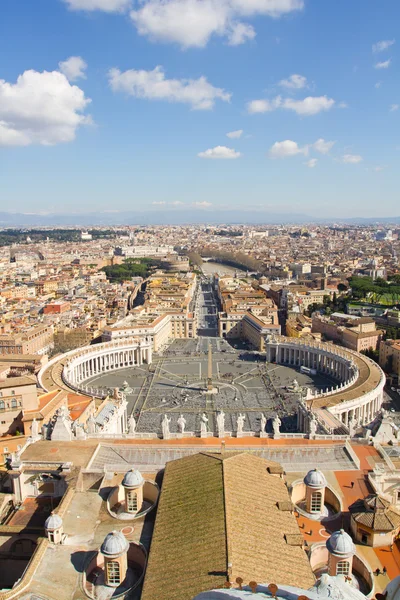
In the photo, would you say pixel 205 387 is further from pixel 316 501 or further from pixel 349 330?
pixel 316 501

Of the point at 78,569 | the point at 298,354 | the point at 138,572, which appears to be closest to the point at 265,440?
the point at 138,572

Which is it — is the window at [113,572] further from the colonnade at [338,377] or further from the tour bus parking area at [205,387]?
the tour bus parking area at [205,387]

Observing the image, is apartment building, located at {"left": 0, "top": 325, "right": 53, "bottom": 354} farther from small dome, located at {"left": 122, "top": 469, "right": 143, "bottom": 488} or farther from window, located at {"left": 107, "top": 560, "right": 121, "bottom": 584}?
window, located at {"left": 107, "top": 560, "right": 121, "bottom": 584}

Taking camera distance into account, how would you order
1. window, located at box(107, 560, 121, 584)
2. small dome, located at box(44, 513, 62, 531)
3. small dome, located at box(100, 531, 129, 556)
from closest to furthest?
small dome, located at box(100, 531, 129, 556) < window, located at box(107, 560, 121, 584) < small dome, located at box(44, 513, 62, 531)

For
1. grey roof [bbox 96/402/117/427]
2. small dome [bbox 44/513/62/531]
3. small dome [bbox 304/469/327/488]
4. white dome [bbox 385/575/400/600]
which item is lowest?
grey roof [bbox 96/402/117/427]

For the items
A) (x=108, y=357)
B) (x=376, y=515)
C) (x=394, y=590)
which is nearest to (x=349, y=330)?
(x=108, y=357)

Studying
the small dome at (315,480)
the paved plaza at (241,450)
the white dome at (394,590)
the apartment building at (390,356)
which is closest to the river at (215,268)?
the apartment building at (390,356)

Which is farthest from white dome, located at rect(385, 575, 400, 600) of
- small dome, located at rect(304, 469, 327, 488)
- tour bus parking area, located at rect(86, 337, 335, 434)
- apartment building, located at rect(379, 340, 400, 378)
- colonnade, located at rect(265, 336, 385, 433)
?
apartment building, located at rect(379, 340, 400, 378)
